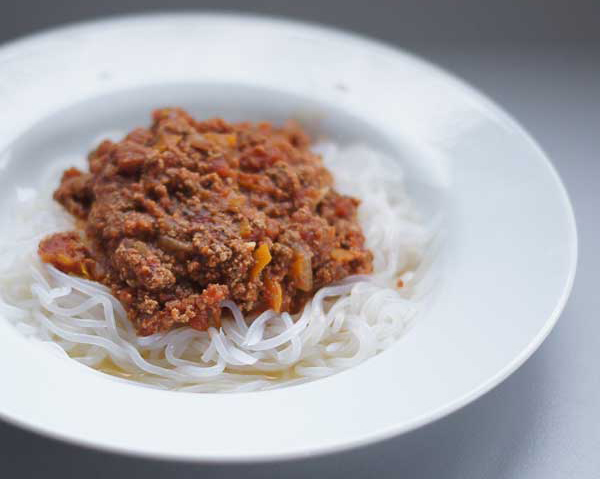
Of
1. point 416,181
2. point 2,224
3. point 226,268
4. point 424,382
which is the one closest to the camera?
point 424,382

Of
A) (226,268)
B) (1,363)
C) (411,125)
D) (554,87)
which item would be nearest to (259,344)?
(226,268)

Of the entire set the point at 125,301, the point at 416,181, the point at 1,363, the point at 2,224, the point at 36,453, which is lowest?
the point at 36,453

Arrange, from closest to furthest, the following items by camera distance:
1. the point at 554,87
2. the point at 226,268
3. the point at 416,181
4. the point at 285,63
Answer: the point at 226,268
the point at 416,181
the point at 285,63
the point at 554,87

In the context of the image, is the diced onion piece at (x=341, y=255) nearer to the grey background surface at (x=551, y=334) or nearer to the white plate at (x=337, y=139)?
the white plate at (x=337, y=139)

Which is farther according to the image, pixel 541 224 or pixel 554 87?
pixel 554 87

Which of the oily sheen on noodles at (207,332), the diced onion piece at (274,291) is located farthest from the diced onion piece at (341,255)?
the diced onion piece at (274,291)

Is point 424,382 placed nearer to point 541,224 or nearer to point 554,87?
point 541,224

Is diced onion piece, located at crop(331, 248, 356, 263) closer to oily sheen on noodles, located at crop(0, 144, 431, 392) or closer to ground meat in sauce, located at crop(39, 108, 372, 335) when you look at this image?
ground meat in sauce, located at crop(39, 108, 372, 335)
